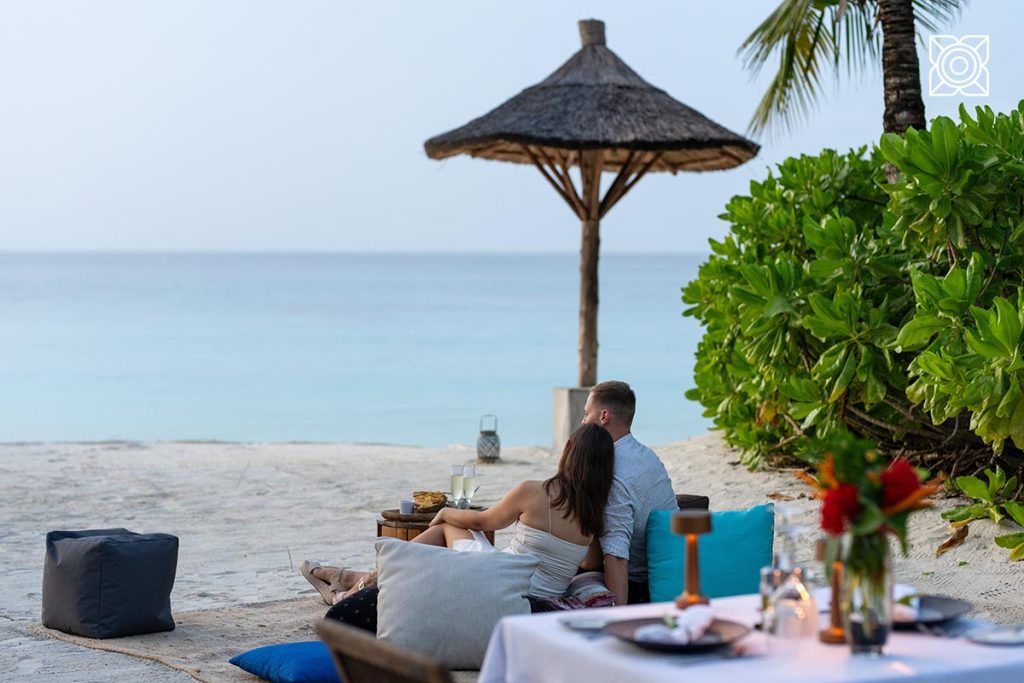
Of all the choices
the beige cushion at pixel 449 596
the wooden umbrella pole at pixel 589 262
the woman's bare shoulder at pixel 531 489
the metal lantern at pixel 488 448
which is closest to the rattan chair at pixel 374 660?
the beige cushion at pixel 449 596

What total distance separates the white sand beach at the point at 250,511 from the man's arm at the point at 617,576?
1452 mm

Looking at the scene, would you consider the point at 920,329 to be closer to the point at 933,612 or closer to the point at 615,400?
the point at 615,400

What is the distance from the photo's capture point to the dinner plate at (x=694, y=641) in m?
2.59

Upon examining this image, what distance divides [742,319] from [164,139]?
112ft

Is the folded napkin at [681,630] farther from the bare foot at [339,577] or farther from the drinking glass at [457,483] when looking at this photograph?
the bare foot at [339,577]

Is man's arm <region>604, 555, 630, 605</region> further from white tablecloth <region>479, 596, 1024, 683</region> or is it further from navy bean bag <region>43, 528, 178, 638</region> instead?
navy bean bag <region>43, 528, 178, 638</region>

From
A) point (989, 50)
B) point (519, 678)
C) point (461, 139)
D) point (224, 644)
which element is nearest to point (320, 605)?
point (224, 644)

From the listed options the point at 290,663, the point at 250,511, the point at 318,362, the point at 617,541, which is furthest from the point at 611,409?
the point at 318,362

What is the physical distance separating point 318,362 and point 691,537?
97.7 feet

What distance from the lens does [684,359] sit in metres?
34.0

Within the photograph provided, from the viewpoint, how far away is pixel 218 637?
511cm

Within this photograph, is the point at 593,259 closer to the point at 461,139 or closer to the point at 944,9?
the point at 461,139

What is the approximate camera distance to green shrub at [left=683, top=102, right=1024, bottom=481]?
19.2ft

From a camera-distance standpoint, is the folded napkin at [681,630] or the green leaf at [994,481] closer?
the folded napkin at [681,630]
